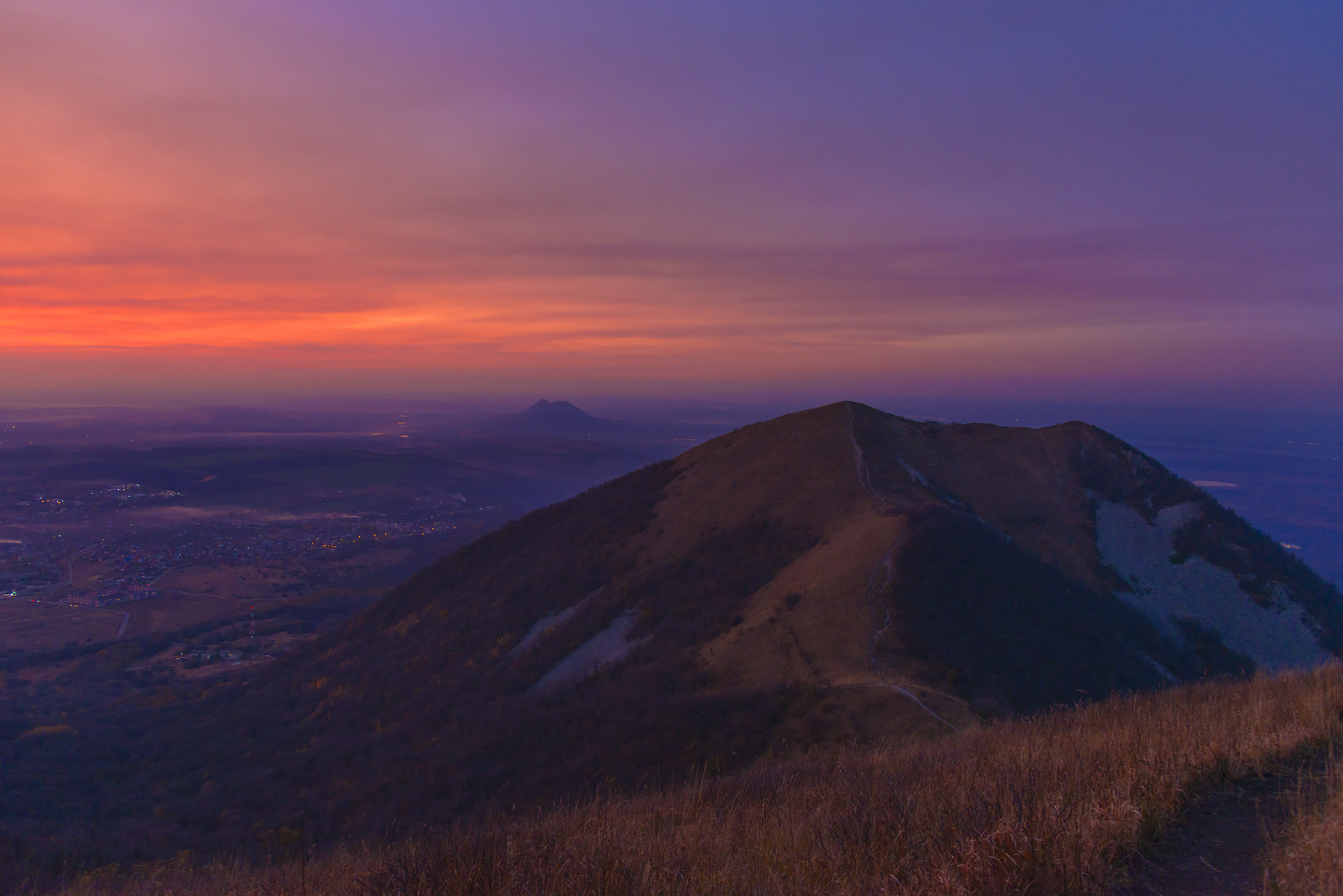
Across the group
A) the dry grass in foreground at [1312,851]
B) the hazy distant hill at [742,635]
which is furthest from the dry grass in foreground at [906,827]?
the hazy distant hill at [742,635]

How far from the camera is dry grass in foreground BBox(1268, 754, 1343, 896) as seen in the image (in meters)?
2.94

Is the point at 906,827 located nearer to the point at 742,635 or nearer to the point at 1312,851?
the point at 1312,851

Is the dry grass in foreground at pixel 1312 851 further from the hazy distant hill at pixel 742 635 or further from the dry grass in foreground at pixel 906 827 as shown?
the hazy distant hill at pixel 742 635

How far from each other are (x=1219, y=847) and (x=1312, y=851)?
30.3 inches

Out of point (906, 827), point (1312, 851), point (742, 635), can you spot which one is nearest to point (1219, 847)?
point (1312, 851)

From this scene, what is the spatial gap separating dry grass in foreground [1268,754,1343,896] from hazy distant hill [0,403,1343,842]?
26.2 ft

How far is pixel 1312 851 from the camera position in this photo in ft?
10.3

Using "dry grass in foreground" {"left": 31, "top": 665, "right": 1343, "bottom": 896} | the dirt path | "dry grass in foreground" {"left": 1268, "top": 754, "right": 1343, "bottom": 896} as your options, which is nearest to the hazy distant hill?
"dry grass in foreground" {"left": 31, "top": 665, "right": 1343, "bottom": 896}

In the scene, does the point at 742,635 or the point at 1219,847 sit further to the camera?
the point at 742,635

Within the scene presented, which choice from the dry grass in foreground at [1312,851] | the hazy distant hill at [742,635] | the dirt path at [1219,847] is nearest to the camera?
the dry grass in foreground at [1312,851]

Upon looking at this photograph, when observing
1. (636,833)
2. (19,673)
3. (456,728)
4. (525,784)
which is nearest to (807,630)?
(525,784)

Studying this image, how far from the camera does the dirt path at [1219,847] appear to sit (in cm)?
340

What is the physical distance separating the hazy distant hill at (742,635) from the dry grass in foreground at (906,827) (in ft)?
20.1

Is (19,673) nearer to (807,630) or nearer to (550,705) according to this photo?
(550,705)
